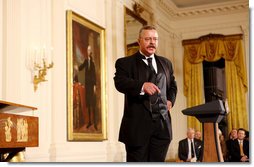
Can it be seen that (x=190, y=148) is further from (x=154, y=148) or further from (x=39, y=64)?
(x=39, y=64)

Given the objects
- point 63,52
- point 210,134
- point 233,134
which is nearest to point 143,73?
point 210,134

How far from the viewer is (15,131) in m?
3.49

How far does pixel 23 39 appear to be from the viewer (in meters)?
4.43

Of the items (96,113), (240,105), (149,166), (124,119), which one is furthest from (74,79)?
(240,105)

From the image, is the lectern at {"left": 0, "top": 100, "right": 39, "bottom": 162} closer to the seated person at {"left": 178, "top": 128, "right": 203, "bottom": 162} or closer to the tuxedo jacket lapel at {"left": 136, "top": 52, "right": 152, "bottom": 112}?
the tuxedo jacket lapel at {"left": 136, "top": 52, "right": 152, "bottom": 112}

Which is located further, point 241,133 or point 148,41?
point 148,41

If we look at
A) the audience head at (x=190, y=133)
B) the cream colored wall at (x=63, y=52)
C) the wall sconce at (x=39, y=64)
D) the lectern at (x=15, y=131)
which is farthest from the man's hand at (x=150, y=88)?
the wall sconce at (x=39, y=64)

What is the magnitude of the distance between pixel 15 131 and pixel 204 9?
177cm

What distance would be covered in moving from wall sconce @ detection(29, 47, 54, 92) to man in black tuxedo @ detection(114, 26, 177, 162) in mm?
909

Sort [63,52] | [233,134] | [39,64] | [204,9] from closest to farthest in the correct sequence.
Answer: [233,134] → [204,9] → [39,64] → [63,52]

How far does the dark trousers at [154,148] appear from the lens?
3.74 metres

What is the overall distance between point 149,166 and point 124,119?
442 mm

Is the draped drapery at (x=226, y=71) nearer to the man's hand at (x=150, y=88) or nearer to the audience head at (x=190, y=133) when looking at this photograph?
the audience head at (x=190, y=133)

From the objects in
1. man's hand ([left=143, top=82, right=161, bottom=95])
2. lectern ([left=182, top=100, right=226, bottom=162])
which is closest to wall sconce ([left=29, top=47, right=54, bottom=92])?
man's hand ([left=143, top=82, right=161, bottom=95])
